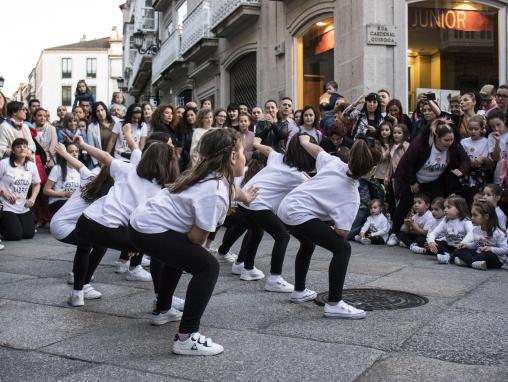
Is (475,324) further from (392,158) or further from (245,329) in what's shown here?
(392,158)

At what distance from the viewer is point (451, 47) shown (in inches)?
536

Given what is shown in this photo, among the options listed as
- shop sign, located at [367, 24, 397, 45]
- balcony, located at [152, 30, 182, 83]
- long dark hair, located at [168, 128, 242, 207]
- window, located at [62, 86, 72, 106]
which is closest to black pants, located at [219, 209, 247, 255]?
long dark hair, located at [168, 128, 242, 207]

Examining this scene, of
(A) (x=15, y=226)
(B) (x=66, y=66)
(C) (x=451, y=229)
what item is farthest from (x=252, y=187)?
(B) (x=66, y=66)

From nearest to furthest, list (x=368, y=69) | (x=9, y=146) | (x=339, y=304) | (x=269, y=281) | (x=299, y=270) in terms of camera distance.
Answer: (x=339, y=304) → (x=299, y=270) → (x=269, y=281) → (x=9, y=146) → (x=368, y=69)

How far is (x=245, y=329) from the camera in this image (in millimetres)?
4688

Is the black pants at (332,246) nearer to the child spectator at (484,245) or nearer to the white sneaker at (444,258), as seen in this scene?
the child spectator at (484,245)

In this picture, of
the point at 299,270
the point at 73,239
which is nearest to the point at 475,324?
the point at 299,270

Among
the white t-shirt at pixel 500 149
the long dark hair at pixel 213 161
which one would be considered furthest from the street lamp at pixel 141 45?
the long dark hair at pixel 213 161

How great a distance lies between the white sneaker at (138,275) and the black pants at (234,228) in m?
1.16

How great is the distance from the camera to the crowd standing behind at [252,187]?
427 cm

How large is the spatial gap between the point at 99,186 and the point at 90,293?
97cm

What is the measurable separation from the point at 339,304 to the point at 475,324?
38.5 inches

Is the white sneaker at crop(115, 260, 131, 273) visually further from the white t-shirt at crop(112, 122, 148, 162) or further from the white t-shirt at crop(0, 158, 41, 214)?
the white t-shirt at crop(0, 158, 41, 214)

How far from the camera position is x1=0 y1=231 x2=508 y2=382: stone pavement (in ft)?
12.3
